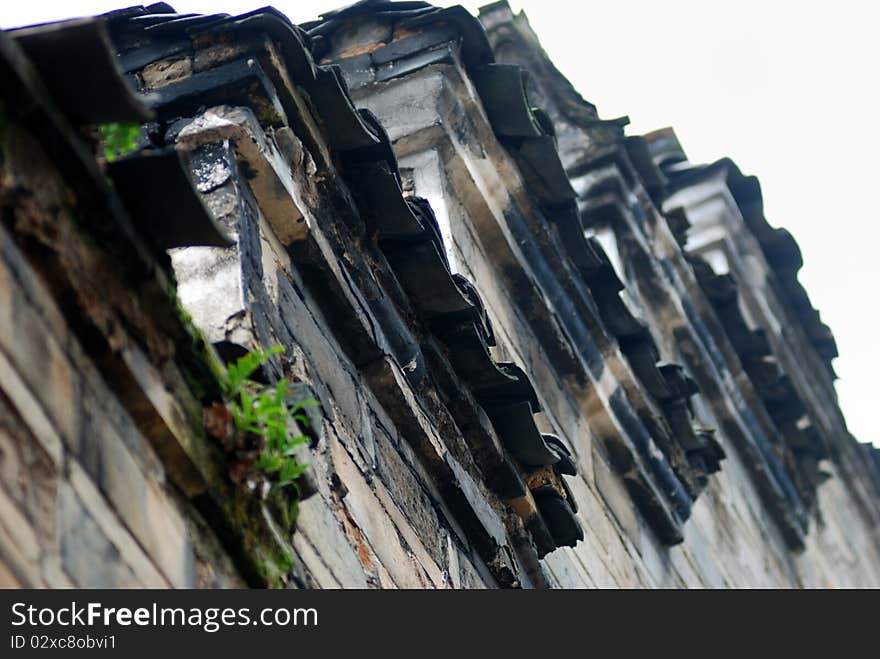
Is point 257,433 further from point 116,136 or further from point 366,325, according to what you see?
point 366,325

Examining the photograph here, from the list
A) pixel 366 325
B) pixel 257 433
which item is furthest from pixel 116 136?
pixel 366 325

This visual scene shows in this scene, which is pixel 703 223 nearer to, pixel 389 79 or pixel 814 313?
pixel 814 313

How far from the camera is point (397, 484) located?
5496mm

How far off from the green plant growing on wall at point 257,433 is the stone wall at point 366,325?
45 millimetres

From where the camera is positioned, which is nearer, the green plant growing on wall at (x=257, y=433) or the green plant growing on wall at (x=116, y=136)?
the green plant growing on wall at (x=116, y=136)

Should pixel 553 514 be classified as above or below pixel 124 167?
above

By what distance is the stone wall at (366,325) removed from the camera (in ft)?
10.1

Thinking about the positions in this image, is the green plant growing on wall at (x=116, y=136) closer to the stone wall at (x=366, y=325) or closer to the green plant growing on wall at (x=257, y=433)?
the stone wall at (x=366, y=325)

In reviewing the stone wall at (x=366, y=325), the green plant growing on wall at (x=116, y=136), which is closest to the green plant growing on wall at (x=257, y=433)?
the stone wall at (x=366, y=325)

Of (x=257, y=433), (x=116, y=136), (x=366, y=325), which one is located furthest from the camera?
(x=366, y=325)

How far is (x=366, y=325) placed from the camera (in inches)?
217

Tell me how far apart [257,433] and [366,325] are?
1795 millimetres
